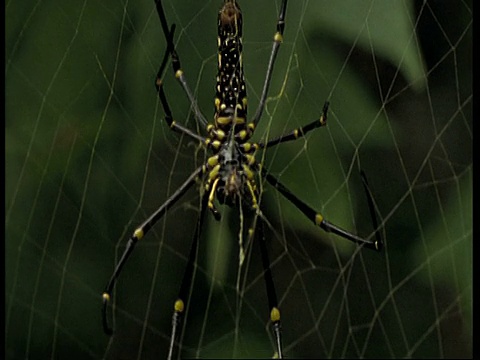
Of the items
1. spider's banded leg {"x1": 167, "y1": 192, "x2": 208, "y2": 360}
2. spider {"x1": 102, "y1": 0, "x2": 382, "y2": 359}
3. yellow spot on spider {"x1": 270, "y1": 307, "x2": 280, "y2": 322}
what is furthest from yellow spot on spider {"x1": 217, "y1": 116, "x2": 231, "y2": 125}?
yellow spot on spider {"x1": 270, "y1": 307, "x2": 280, "y2": 322}

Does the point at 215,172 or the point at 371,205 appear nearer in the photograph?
the point at 215,172

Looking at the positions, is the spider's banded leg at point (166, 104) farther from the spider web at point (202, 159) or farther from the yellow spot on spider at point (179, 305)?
the yellow spot on spider at point (179, 305)

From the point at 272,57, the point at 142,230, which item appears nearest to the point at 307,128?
the point at 272,57

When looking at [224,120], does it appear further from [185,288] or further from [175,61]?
[185,288]

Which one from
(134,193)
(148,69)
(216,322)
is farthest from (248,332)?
(148,69)

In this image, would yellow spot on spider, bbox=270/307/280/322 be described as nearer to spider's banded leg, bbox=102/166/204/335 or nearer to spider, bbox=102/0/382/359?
spider, bbox=102/0/382/359

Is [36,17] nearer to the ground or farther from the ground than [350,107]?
farther from the ground

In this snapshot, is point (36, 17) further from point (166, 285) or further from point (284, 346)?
point (284, 346)
